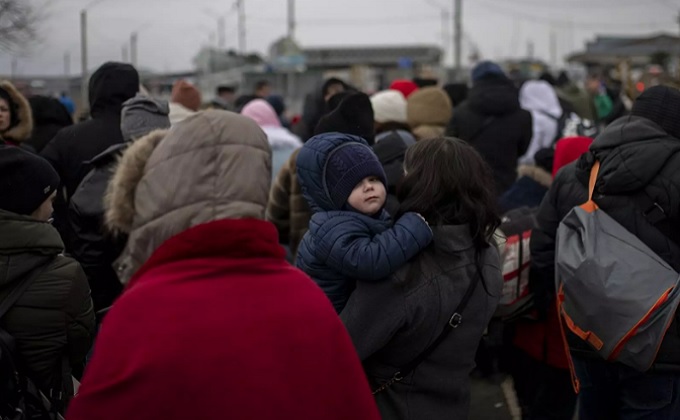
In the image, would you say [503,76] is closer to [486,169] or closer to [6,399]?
[486,169]

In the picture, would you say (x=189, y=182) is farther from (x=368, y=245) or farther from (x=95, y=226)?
(x=95, y=226)

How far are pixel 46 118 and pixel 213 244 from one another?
6.02m

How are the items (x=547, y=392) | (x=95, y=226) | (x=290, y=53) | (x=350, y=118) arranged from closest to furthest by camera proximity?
(x=95, y=226) → (x=547, y=392) → (x=350, y=118) → (x=290, y=53)

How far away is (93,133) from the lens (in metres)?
5.19

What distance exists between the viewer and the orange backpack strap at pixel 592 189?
12.7ft

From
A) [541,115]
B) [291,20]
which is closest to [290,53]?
[291,20]

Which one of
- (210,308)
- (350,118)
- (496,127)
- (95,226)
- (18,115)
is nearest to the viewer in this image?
(210,308)

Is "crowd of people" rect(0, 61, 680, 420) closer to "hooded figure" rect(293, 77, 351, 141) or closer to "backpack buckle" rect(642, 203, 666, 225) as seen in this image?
"backpack buckle" rect(642, 203, 666, 225)

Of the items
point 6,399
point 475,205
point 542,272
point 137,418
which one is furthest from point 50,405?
point 542,272

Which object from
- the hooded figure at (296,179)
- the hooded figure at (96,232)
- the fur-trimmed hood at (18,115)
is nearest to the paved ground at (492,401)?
the hooded figure at (296,179)

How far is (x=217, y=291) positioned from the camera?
6.30 feet

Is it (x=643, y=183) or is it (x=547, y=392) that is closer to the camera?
(x=643, y=183)

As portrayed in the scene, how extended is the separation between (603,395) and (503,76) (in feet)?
15.0

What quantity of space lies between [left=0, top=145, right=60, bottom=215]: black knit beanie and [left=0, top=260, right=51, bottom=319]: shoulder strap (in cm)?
32
